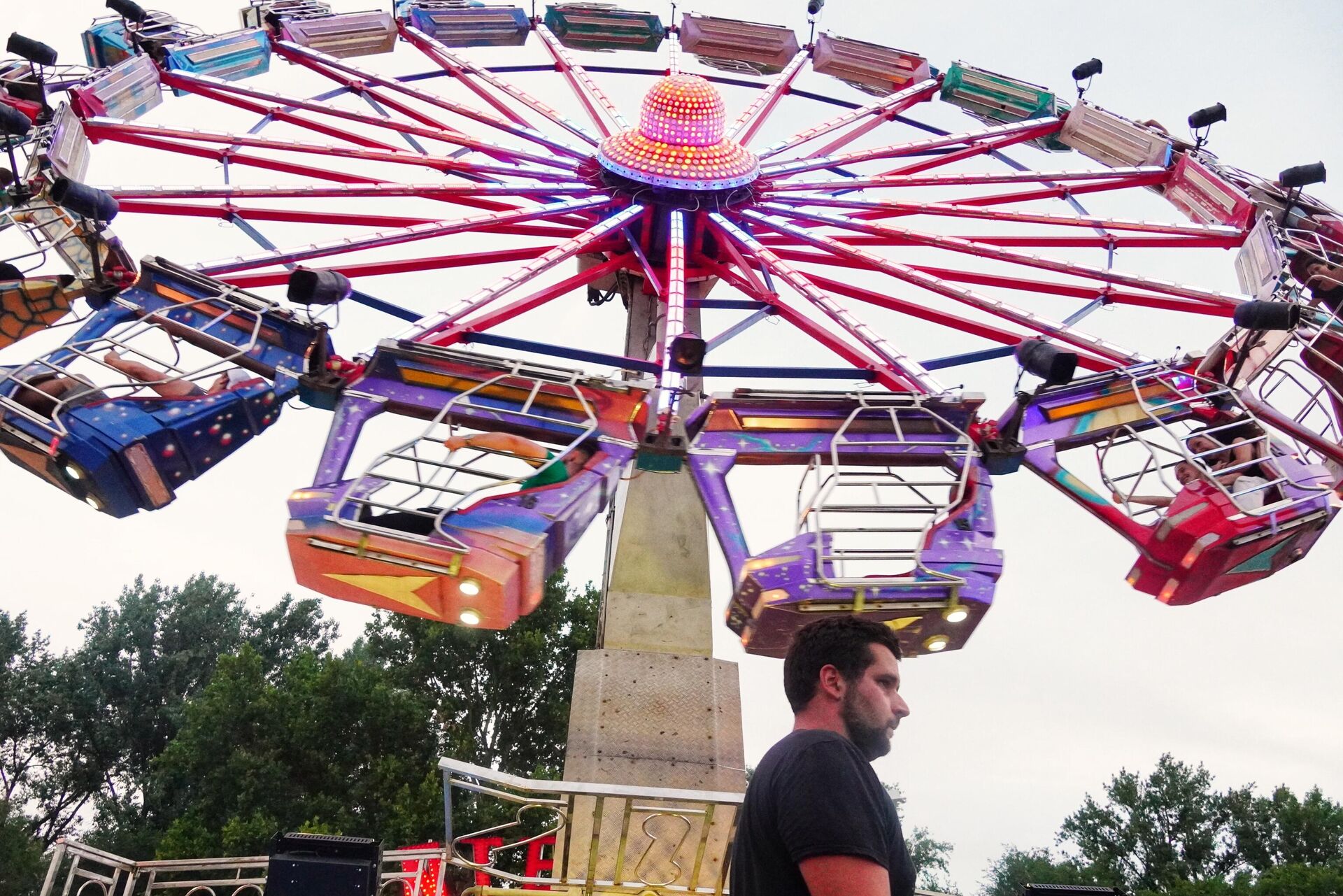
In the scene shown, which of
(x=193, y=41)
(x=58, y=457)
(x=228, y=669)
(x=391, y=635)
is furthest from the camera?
(x=391, y=635)

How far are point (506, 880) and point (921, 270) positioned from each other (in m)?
8.61

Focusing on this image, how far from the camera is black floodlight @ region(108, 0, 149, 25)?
14148mm

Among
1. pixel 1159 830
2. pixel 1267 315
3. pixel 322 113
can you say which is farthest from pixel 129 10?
pixel 1159 830

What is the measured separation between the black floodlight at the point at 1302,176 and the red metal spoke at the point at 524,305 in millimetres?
7661

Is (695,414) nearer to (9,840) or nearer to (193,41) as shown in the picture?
(193,41)

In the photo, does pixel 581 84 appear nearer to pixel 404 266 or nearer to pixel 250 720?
pixel 404 266

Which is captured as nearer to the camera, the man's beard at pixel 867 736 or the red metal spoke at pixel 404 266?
the man's beard at pixel 867 736

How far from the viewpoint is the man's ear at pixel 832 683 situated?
3.49m

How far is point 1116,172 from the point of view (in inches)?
606

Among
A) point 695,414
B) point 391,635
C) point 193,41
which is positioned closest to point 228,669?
point 391,635

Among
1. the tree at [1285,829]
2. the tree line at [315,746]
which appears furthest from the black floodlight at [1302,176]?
the tree at [1285,829]

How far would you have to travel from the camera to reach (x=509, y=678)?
104 feet

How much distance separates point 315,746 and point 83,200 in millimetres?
21472

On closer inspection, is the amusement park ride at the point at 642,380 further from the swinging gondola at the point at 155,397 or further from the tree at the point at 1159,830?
the tree at the point at 1159,830
